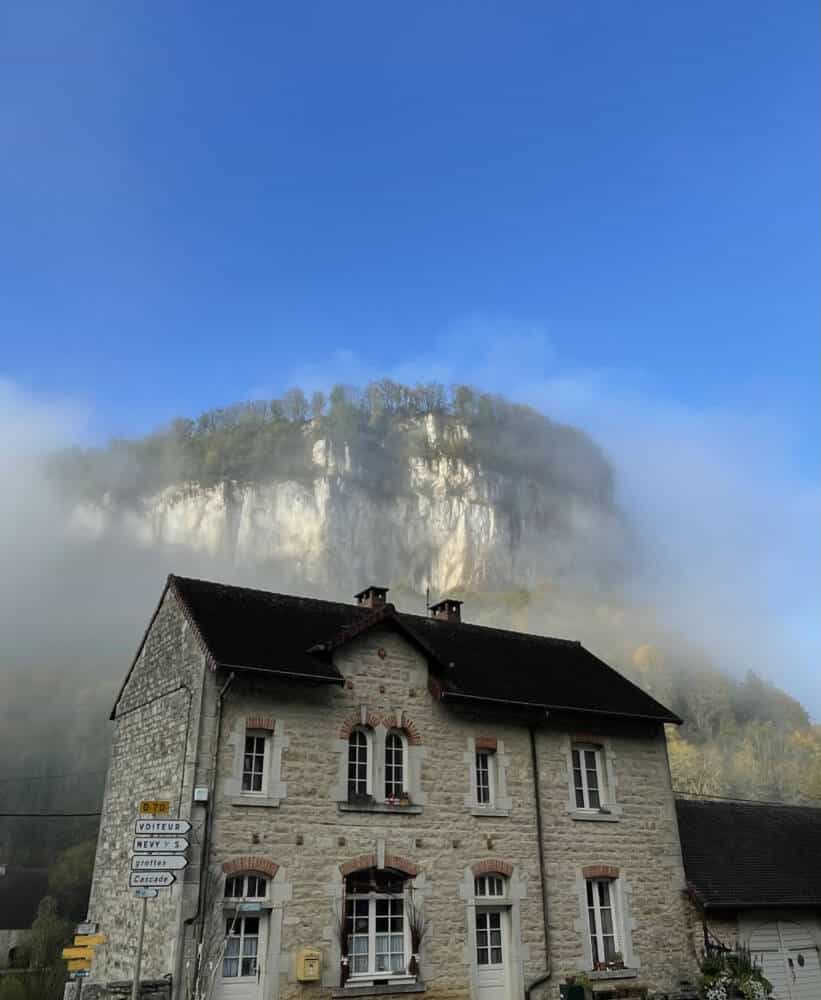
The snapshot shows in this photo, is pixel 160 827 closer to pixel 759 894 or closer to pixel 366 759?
pixel 366 759

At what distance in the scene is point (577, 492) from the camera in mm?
124438

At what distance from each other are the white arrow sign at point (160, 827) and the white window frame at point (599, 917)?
926cm

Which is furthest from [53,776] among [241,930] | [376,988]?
[376,988]

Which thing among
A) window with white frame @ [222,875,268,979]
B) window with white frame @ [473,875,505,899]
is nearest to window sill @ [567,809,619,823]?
window with white frame @ [473,875,505,899]

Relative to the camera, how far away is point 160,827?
898 centimetres

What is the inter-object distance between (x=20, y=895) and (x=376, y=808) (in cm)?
3946

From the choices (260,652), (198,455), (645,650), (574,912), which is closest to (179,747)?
(260,652)

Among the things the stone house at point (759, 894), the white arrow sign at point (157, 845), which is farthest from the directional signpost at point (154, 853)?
the stone house at point (759, 894)

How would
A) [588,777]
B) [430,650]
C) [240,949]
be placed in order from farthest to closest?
[588,777] < [430,650] < [240,949]

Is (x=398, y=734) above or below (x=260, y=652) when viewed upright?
below

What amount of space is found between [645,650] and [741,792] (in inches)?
1112

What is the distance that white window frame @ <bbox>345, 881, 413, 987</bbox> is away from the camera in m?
12.6

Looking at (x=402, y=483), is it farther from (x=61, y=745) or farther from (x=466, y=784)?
(x=466, y=784)

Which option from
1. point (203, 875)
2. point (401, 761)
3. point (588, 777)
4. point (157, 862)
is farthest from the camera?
point (588, 777)
